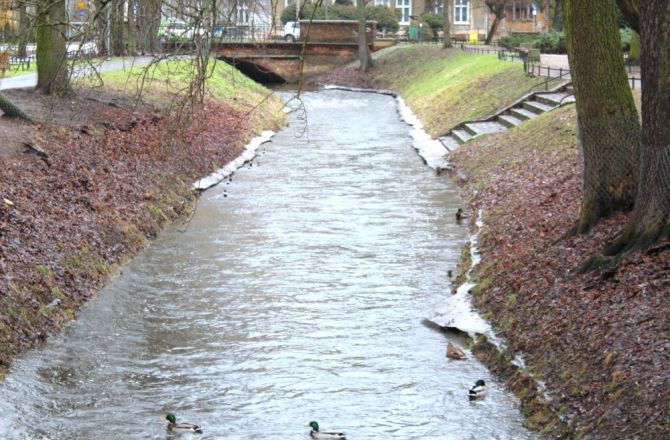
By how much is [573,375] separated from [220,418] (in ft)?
12.9

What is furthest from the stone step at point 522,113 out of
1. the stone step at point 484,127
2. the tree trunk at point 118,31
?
the tree trunk at point 118,31

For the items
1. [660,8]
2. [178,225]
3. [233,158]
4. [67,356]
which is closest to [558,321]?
[660,8]

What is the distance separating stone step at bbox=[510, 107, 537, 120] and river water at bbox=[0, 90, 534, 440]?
845cm

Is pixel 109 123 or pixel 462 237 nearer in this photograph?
pixel 462 237

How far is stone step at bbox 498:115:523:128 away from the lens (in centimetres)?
3263

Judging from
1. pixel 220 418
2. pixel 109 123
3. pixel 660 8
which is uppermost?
pixel 660 8

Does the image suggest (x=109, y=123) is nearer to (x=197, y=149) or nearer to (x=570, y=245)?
(x=197, y=149)

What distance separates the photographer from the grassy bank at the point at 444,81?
38781mm

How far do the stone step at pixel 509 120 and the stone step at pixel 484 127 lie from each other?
15cm

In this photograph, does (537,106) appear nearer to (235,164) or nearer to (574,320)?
(235,164)

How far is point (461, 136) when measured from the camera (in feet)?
114

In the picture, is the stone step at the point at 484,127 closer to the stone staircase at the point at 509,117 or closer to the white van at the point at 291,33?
the stone staircase at the point at 509,117

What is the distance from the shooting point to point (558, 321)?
13070mm

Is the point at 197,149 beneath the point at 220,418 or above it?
above
